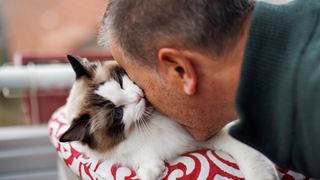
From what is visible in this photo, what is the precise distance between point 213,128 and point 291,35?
346mm

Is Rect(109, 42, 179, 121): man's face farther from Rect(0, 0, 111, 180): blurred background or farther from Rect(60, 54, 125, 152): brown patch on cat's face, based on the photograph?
Rect(0, 0, 111, 180): blurred background

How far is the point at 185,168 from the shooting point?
1.11 m

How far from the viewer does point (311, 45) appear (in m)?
0.82

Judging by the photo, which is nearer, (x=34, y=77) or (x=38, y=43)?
(x=34, y=77)

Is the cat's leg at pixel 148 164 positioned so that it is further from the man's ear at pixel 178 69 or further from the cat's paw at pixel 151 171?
the man's ear at pixel 178 69

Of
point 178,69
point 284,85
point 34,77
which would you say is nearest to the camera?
point 284,85

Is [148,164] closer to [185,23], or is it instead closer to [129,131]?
[129,131]

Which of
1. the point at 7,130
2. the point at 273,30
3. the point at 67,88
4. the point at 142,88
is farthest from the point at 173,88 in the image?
the point at 7,130

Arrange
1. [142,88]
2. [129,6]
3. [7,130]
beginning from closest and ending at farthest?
[129,6]
[142,88]
[7,130]

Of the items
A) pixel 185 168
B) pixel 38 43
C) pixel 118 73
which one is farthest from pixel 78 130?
pixel 38 43

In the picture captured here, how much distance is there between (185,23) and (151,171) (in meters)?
0.41

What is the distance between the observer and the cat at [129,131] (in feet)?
3.62

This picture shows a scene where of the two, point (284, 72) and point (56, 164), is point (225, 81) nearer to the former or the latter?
point (284, 72)

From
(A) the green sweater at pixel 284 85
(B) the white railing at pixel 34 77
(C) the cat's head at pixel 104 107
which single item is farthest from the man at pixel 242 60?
(B) the white railing at pixel 34 77
